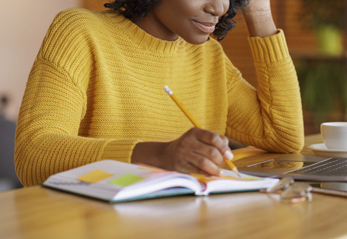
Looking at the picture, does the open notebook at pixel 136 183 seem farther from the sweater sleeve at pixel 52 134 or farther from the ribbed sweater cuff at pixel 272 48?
the ribbed sweater cuff at pixel 272 48

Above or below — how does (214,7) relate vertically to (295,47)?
above

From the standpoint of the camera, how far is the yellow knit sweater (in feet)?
3.52

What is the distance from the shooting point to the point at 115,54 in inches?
53.0

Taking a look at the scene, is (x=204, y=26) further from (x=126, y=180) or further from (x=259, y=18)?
(x=126, y=180)

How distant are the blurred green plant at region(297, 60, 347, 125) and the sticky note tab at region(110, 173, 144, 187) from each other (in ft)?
11.9

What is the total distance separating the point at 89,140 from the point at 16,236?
44 cm

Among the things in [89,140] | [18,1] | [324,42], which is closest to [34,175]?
[89,140]

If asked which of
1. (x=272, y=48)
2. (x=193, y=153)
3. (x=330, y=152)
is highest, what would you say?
(x=272, y=48)

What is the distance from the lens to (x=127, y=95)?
135 centimetres

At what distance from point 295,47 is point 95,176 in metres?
4.08

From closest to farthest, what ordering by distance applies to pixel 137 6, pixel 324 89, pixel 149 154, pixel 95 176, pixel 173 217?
pixel 173 217, pixel 95 176, pixel 149 154, pixel 137 6, pixel 324 89

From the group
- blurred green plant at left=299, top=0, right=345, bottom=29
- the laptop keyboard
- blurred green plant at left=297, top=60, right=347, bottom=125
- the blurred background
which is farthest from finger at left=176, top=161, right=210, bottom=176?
blurred green plant at left=299, top=0, right=345, bottom=29

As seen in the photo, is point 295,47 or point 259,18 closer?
point 259,18

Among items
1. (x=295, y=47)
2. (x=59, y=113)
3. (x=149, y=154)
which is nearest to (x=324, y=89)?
(x=295, y=47)
